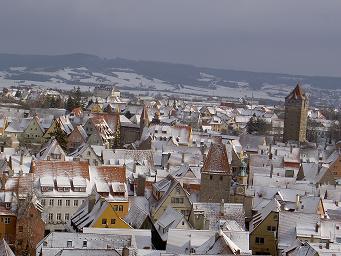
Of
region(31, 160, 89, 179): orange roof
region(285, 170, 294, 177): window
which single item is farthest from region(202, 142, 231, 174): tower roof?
region(285, 170, 294, 177): window

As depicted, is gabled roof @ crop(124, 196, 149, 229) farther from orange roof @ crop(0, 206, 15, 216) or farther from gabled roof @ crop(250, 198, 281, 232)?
orange roof @ crop(0, 206, 15, 216)

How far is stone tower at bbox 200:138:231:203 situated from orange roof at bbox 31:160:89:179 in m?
11.1

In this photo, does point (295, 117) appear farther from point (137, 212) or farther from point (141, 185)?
point (137, 212)

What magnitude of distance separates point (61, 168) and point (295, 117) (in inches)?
3287

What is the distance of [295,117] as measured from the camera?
14525 centimetres

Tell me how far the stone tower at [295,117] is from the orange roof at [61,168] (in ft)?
261

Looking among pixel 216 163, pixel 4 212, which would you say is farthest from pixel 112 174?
pixel 4 212

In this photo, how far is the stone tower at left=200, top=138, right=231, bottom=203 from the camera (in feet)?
220

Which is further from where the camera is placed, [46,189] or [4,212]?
[46,189]

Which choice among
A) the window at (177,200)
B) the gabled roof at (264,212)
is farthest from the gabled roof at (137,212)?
the gabled roof at (264,212)

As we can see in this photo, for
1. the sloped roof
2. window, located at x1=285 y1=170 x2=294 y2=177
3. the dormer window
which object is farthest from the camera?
window, located at x1=285 y1=170 x2=294 y2=177

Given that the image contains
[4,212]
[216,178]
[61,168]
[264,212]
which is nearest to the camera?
[4,212]

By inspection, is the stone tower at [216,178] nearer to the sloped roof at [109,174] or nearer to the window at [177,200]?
the window at [177,200]

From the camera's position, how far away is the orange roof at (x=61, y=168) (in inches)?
2714
